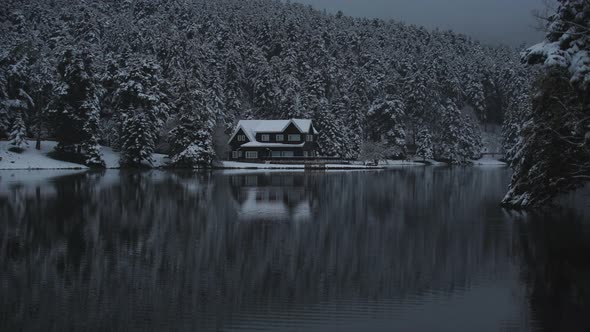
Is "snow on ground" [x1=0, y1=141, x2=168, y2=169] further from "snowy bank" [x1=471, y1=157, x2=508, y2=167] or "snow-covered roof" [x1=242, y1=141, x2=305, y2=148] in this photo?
"snowy bank" [x1=471, y1=157, x2=508, y2=167]

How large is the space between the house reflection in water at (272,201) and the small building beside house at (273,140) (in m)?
39.9

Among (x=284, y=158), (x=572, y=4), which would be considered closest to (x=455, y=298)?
(x=572, y=4)

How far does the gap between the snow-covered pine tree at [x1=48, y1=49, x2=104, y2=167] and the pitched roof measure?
80.9ft

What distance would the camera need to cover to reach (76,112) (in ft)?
234

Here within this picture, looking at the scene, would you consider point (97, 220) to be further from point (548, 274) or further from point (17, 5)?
point (17, 5)

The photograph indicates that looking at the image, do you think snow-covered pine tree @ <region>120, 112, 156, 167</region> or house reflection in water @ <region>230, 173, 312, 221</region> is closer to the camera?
house reflection in water @ <region>230, 173, 312, 221</region>

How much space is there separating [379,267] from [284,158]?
71955mm

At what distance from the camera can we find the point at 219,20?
13625 cm

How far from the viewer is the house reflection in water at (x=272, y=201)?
29438mm

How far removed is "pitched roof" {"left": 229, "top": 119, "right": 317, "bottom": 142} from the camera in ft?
298

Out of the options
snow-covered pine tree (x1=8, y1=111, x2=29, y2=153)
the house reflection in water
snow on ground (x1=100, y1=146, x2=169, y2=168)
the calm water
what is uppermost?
snow-covered pine tree (x1=8, y1=111, x2=29, y2=153)

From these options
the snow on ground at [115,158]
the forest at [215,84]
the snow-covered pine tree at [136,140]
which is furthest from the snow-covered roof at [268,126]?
the snow-covered pine tree at [136,140]

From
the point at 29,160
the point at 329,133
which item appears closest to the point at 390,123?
the point at 329,133

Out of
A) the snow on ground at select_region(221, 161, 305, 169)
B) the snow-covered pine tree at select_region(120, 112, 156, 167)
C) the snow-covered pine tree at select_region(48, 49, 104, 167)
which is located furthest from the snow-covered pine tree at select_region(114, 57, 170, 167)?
the snow on ground at select_region(221, 161, 305, 169)
